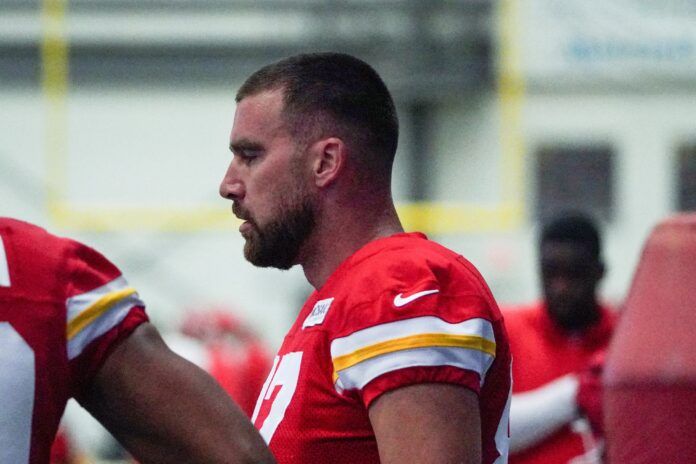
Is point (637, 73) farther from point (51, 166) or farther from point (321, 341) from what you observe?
point (321, 341)

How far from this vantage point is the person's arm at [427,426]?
1.88 m

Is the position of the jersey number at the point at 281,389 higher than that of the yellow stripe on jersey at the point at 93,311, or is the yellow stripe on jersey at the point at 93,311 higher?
the yellow stripe on jersey at the point at 93,311

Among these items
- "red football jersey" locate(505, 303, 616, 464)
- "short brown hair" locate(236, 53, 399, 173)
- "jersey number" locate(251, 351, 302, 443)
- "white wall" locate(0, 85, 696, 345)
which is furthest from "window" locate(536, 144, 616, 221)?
"jersey number" locate(251, 351, 302, 443)

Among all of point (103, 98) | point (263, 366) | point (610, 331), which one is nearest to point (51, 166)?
point (103, 98)

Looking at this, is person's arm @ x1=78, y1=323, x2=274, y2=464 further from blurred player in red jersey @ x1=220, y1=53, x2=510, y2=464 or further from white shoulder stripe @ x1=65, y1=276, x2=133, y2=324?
blurred player in red jersey @ x1=220, y1=53, x2=510, y2=464

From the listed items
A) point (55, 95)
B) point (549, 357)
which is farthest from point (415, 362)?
point (55, 95)

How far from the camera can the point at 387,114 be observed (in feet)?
7.43

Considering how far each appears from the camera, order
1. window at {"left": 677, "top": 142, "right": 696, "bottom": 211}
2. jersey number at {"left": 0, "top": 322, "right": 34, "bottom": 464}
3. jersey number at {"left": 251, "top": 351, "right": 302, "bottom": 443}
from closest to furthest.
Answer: jersey number at {"left": 0, "top": 322, "right": 34, "bottom": 464}
jersey number at {"left": 251, "top": 351, "right": 302, "bottom": 443}
window at {"left": 677, "top": 142, "right": 696, "bottom": 211}

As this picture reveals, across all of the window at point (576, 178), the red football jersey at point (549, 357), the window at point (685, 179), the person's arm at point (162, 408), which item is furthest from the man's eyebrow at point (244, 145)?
the window at point (685, 179)

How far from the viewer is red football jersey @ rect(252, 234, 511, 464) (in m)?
1.93

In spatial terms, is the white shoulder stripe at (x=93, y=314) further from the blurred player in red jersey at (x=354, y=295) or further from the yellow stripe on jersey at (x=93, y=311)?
the blurred player in red jersey at (x=354, y=295)

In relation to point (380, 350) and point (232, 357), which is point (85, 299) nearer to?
point (380, 350)

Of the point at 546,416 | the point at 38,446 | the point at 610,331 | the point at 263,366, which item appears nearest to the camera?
the point at 38,446

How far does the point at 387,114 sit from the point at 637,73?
11842mm
